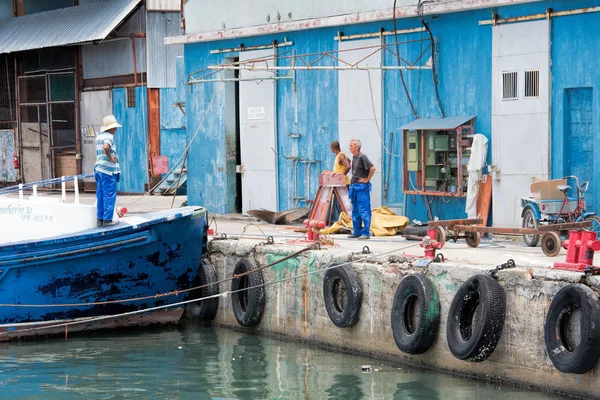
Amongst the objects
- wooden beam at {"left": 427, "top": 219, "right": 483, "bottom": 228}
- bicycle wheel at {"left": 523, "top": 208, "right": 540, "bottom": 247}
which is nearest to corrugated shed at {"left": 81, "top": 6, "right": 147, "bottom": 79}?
wooden beam at {"left": 427, "top": 219, "right": 483, "bottom": 228}

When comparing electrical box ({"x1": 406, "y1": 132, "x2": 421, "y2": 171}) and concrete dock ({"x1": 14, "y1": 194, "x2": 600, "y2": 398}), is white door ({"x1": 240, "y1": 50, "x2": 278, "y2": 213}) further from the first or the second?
electrical box ({"x1": 406, "y1": 132, "x2": 421, "y2": 171})

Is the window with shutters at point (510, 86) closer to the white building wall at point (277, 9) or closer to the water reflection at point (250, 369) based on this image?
the white building wall at point (277, 9)

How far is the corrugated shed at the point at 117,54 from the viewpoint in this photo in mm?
27500

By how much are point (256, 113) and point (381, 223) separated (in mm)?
4314

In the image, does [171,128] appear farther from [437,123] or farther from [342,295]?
[342,295]

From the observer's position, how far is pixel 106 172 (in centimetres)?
1459

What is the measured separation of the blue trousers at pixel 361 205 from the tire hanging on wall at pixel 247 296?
2200mm

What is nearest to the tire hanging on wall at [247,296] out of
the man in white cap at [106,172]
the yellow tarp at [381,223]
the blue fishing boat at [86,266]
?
the blue fishing boat at [86,266]

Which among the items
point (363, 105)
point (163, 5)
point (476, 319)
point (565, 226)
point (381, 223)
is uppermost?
point (163, 5)

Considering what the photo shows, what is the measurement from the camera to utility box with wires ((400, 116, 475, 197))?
Answer: 17.1m

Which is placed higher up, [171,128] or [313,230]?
[171,128]

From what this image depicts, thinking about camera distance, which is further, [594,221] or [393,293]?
[594,221]

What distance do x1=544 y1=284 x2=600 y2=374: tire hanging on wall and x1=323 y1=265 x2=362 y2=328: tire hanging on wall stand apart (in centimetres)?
310

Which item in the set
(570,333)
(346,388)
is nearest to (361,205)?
(346,388)
